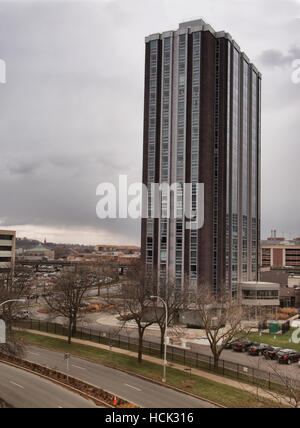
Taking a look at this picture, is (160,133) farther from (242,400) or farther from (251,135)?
(242,400)

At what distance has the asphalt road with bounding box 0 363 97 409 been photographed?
23.8m

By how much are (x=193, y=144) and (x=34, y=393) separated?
161 ft

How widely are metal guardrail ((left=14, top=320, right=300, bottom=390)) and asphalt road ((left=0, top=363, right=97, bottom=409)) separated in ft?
28.3

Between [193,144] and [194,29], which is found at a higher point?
[194,29]

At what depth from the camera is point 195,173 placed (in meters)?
65.6

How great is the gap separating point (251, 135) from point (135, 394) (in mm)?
66098

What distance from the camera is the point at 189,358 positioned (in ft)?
127

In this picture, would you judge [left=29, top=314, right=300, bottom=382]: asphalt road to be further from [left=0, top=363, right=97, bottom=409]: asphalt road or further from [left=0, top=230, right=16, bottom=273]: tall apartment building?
[left=0, top=230, right=16, bottom=273]: tall apartment building

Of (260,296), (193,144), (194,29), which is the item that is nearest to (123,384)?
(193,144)

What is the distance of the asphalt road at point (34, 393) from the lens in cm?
2380

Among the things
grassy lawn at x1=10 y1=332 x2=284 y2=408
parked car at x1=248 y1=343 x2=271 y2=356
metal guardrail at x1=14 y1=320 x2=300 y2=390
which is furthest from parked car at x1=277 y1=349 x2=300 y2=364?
grassy lawn at x1=10 y1=332 x2=284 y2=408

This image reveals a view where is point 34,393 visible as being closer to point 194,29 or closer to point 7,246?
point 194,29

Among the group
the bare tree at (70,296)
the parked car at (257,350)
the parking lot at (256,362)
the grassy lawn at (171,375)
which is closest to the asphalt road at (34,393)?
the grassy lawn at (171,375)

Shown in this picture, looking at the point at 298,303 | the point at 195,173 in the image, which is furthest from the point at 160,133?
the point at 298,303
